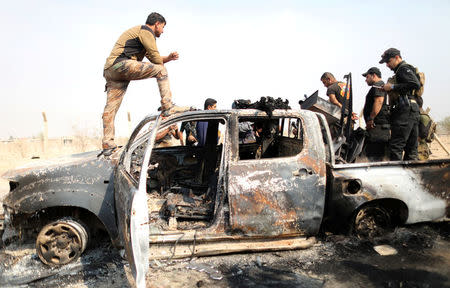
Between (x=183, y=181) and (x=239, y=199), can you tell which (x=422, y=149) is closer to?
(x=239, y=199)

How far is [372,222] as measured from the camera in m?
3.64

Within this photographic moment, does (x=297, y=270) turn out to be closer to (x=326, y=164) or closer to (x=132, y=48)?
(x=326, y=164)

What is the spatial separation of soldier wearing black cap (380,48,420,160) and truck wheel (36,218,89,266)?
4359 millimetres

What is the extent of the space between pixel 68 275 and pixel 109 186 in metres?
1.00

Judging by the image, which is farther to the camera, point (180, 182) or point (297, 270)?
point (180, 182)

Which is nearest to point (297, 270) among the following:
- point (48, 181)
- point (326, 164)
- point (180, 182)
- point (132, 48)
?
point (326, 164)

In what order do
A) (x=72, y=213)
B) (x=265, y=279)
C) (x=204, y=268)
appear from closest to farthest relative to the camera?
(x=265, y=279), (x=204, y=268), (x=72, y=213)

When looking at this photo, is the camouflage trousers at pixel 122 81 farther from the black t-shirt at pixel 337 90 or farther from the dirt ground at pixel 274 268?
the black t-shirt at pixel 337 90

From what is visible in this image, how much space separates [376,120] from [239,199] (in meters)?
2.89

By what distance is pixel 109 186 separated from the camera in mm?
3201

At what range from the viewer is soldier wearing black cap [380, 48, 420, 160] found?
432 centimetres

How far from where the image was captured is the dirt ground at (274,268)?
2857 mm

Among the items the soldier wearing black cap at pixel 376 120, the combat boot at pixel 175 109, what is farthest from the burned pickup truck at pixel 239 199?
the soldier wearing black cap at pixel 376 120

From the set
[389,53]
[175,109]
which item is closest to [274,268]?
[175,109]
